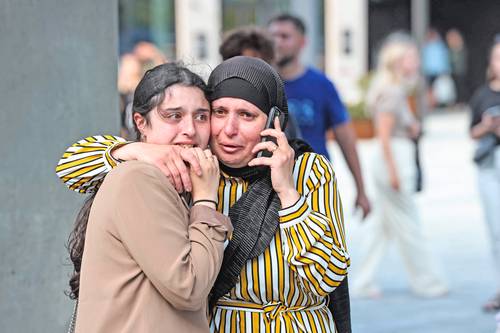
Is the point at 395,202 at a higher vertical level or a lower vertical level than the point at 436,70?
lower

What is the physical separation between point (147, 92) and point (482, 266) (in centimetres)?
676

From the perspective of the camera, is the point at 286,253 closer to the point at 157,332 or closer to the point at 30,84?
the point at 157,332

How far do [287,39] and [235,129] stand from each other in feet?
13.4

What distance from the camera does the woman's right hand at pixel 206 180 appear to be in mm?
2889

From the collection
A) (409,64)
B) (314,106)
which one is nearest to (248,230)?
(314,106)

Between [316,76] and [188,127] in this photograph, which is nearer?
[188,127]

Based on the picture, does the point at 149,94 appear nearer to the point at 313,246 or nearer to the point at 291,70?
the point at 313,246

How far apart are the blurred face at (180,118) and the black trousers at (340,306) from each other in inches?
26.3

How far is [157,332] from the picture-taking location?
8.79 ft

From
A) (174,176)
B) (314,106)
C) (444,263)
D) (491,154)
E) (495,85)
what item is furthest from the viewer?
(444,263)

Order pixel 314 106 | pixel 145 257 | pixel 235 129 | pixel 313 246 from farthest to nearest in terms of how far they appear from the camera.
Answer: pixel 314 106 < pixel 235 129 < pixel 313 246 < pixel 145 257

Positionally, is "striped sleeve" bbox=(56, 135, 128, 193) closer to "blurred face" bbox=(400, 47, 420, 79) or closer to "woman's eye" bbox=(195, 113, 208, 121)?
"woman's eye" bbox=(195, 113, 208, 121)

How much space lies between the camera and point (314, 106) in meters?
6.66

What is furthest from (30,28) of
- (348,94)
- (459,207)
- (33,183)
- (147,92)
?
(348,94)
